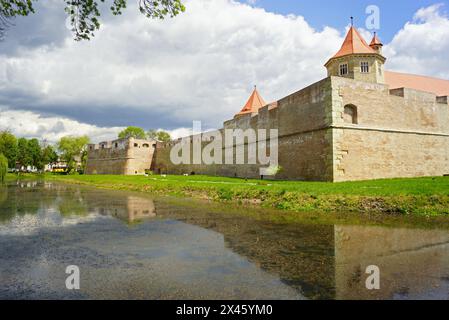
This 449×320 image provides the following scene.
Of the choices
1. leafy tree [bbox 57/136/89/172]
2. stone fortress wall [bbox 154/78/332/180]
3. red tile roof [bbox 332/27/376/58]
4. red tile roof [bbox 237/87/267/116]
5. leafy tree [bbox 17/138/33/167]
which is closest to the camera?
stone fortress wall [bbox 154/78/332/180]

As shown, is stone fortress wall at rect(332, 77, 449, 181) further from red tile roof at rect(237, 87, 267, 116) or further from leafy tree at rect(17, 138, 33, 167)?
leafy tree at rect(17, 138, 33, 167)

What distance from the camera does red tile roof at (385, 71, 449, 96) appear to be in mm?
32000

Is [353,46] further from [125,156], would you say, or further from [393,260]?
[125,156]

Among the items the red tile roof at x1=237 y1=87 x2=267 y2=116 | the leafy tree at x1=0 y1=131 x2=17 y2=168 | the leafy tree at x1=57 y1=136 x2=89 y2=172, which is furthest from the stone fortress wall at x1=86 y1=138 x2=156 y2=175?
the red tile roof at x1=237 y1=87 x2=267 y2=116

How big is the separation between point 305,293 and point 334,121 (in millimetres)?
15388

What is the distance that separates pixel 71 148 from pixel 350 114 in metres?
60.9

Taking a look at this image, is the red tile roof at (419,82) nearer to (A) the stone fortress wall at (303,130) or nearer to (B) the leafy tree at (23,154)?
(A) the stone fortress wall at (303,130)

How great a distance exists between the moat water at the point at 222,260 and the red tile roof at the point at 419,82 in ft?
99.1

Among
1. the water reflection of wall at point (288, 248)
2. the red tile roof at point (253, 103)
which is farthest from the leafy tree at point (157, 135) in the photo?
the water reflection of wall at point (288, 248)

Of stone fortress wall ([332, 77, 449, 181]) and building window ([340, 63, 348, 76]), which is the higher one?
building window ([340, 63, 348, 76])

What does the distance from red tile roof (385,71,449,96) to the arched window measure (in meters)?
16.9
